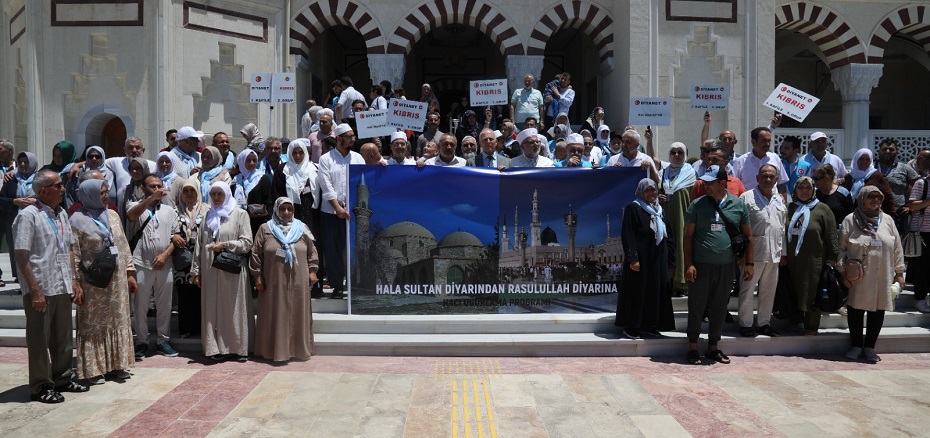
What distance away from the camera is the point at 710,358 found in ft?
21.6

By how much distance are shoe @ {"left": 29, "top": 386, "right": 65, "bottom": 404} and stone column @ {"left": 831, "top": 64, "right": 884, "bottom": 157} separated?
576 inches

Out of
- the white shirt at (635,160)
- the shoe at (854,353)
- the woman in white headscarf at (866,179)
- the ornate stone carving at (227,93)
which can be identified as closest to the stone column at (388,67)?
the ornate stone carving at (227,93)

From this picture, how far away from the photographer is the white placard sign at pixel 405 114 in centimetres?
938

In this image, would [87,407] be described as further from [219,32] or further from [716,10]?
[716,10]

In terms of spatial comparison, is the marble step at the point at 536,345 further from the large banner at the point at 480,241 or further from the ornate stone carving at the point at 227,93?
the ornate stone carving at the point at 227,93

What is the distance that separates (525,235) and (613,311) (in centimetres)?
121

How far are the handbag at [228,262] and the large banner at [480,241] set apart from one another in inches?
47.4

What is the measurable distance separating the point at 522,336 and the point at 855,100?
11.9 metres

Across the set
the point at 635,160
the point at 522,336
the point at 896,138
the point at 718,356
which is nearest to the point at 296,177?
the point at 522,336

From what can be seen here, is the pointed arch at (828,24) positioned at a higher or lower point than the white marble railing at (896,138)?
higher

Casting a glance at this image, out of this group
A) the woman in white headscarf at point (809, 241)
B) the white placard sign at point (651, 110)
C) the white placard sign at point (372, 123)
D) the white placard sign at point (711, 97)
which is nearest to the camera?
the woman in white headscarf at point (809, 241)

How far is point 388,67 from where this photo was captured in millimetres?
14508

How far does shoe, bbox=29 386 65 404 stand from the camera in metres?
5.25

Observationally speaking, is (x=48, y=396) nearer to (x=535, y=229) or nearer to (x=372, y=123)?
(x=535, y=229)
